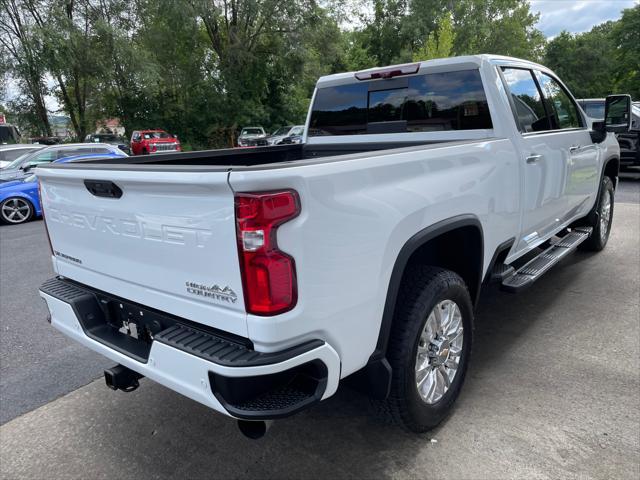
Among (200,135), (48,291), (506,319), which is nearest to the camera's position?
(48,291)

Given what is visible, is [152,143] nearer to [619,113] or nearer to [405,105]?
[405,105]

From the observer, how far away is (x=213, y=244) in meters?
1.82

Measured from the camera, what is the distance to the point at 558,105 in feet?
14.2

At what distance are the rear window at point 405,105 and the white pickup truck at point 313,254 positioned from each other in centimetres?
2

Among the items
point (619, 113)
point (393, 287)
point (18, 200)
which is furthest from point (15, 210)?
point (619, 113)

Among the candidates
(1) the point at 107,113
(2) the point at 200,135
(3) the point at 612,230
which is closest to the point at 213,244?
(3) the point at 612,230

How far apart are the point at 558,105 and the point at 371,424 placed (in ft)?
10.9

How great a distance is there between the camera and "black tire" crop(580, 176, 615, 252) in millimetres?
5395

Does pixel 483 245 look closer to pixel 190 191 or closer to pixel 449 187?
pixel 449 187

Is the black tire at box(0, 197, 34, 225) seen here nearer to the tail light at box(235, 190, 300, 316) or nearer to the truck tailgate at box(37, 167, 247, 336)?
the truck tailgate at box(37, 167, 247, 336)

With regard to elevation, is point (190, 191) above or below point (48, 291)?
above

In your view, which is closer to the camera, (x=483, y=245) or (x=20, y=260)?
(x=483, y=245)

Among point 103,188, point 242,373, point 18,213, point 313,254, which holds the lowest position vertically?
point 18,213

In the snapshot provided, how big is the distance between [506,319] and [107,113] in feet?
111
